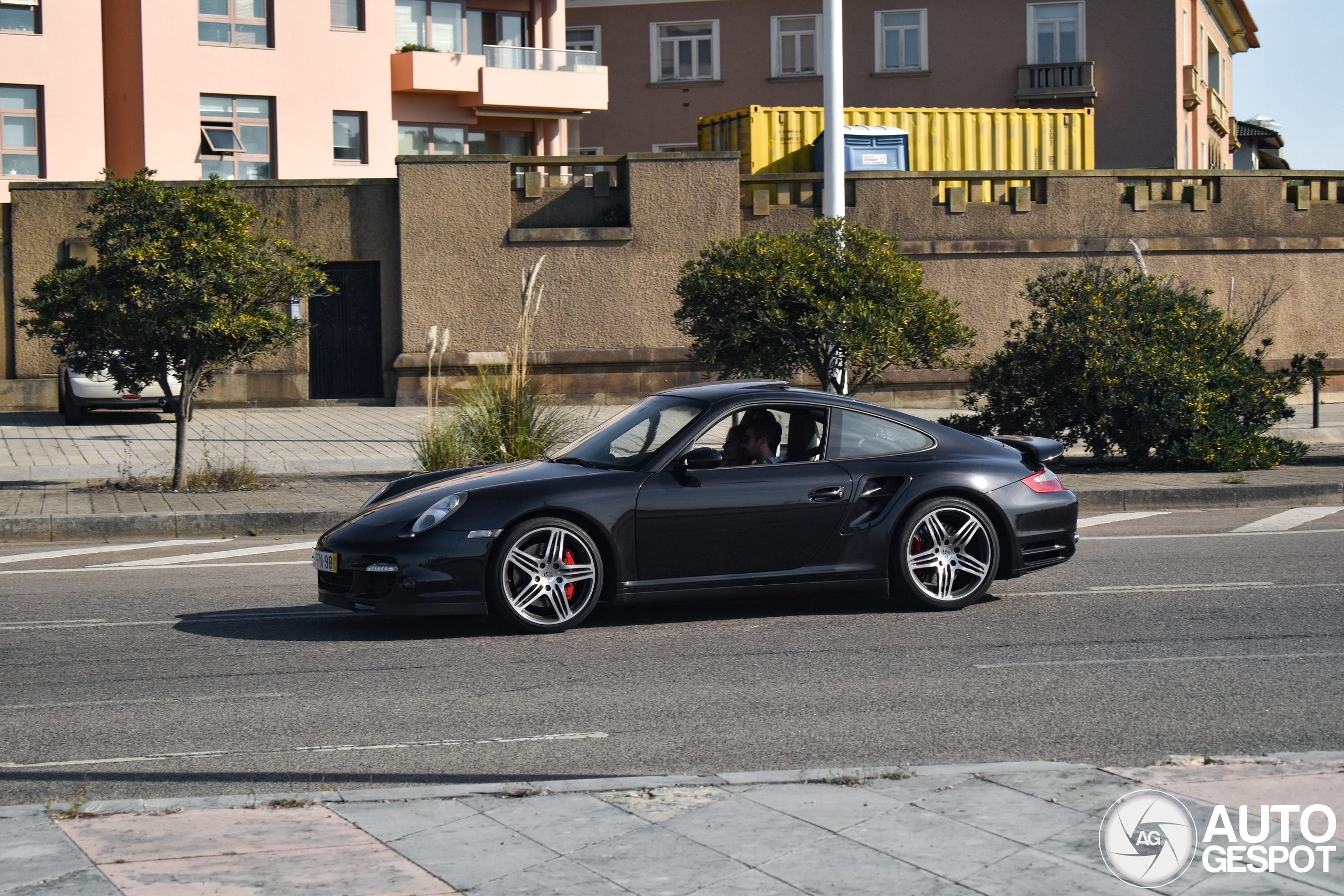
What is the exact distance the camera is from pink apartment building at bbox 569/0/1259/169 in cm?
3922

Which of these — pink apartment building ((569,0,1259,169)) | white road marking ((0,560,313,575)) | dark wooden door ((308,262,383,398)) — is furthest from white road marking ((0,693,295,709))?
pink apartment building ((569,0,1259,169))

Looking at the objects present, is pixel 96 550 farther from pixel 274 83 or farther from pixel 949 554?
pixel 274 83

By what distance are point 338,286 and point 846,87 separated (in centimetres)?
1980

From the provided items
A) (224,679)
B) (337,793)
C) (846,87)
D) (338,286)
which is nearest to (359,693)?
(224,679)

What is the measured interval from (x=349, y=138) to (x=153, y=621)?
31385mm

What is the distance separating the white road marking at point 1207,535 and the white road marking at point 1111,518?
56 centimetres

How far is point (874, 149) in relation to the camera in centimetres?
2758

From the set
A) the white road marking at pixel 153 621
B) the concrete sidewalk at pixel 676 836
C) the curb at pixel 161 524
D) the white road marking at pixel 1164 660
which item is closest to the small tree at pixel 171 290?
the curb at pixel 161 524

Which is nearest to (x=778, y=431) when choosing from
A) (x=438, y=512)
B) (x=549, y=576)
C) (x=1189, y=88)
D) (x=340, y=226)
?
(x=549, y=576)

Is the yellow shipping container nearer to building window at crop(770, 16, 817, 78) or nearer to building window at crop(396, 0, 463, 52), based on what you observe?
building window at crop(770, 16, 817, 78)

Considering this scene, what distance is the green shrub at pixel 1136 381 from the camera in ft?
49.2

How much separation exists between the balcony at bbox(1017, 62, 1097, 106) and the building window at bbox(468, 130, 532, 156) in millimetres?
13765

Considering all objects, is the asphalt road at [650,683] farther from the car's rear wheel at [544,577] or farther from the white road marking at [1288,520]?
the white road marking at [1288,520]

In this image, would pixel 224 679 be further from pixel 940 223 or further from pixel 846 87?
pixel 846 87
